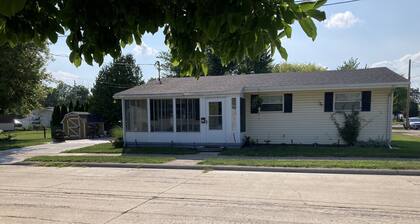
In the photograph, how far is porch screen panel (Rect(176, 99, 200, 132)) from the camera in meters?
17.5

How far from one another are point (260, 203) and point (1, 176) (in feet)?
28.2

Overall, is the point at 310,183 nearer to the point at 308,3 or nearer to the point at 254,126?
the point at 308,3

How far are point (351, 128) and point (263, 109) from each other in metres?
4.19

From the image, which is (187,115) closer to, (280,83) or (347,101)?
(280,83)

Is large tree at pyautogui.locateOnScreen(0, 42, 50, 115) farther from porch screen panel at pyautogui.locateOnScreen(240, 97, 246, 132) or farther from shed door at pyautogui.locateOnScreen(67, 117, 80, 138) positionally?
porch screen panel at pyautogui.locateOnScreen(240, 97, 246, 132)

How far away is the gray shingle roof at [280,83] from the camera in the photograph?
16375mm

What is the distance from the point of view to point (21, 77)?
24.1 metres

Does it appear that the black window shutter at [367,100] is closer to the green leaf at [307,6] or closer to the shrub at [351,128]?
the shrub at [351,128]

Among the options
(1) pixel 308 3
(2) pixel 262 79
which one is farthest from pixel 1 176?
(2) pixel 262 79

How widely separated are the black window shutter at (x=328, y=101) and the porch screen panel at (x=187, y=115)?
606 cm

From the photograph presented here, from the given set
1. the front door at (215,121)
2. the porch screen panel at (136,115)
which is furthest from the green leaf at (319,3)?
the porch screen panel at (136,115)

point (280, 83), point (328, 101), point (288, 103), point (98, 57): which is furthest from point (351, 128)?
point (98, 57)

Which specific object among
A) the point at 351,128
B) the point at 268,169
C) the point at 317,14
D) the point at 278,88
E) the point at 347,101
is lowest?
the point at 268,169

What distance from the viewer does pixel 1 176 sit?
1123 cm
